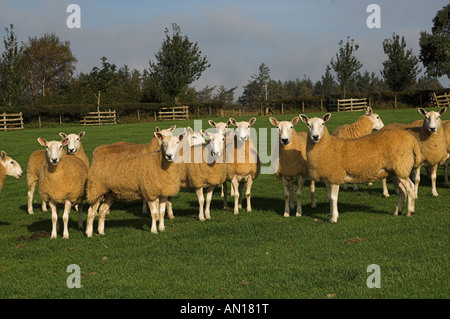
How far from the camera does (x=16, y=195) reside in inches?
670

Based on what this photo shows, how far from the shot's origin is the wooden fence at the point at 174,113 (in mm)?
57281

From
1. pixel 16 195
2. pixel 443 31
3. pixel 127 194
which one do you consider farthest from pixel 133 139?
pixel 443 31

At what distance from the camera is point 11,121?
49.2 metres

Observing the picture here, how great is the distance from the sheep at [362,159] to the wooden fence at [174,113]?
155ft

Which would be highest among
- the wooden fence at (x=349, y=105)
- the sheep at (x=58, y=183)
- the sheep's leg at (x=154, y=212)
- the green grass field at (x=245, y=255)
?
the wooden fence at (x=349, y=105)

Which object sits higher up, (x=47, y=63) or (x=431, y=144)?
(x=47, y=63)

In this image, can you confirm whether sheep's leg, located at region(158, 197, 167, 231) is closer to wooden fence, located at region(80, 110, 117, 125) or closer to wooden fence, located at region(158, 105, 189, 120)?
wooden fence, located at region(80, 110, 117, 125)

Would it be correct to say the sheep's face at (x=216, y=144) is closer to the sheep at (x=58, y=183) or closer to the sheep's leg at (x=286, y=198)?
the sheep's leg at (x=286, y=198)

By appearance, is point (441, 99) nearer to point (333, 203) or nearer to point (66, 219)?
point (333, 203)

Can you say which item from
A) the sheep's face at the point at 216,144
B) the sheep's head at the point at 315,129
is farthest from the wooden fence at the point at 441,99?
the sheep's face at the point at 216,144

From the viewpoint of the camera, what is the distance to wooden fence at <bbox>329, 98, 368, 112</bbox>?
54562 mm

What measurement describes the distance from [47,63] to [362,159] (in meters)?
83.5

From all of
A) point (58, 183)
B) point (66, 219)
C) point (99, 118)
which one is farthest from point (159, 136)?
point (99, 118)

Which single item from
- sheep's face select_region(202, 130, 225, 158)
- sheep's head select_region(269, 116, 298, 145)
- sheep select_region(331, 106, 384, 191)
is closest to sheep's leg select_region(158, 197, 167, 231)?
sheep's face select_region(202, 130, 225, 158)
